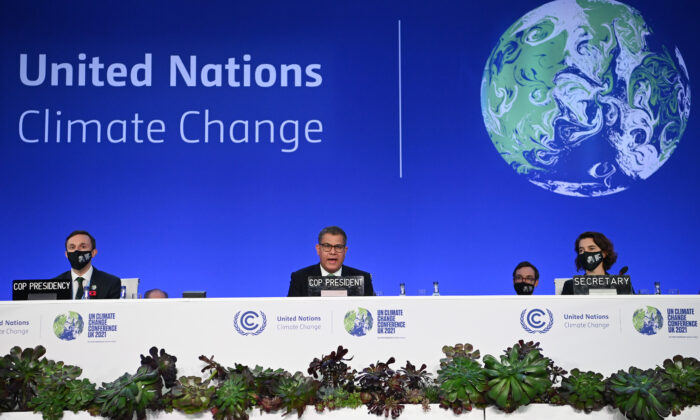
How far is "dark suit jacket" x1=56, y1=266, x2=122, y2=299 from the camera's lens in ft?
16.0

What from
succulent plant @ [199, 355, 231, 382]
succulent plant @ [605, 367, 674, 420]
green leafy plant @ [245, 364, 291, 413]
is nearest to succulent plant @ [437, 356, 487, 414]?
succulent plant @ [605, 367, 674, 420]

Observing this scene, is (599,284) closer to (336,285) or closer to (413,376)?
(413,376)

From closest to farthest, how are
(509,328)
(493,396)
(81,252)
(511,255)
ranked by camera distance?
(493,396) < (509,328) < (81,252) < (511,255)

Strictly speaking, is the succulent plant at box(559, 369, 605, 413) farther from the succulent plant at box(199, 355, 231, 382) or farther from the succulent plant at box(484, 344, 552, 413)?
the succulent plant at box(199, 355, 231, 382)

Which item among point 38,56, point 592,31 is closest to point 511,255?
point 592,31

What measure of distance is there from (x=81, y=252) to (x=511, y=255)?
374 centimetres

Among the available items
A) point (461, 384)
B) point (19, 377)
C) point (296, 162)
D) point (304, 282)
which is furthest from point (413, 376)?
point (296, 162)

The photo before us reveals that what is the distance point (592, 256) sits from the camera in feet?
17.0

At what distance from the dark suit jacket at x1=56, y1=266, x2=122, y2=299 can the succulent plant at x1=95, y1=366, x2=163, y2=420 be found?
1503 millimetres

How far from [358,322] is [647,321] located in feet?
4.61

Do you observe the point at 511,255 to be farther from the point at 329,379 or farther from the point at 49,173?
the point at 49,173

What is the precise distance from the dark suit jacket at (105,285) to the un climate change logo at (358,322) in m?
1.99

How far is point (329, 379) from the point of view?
3.53 meters

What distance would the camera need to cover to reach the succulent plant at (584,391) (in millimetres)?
3406
